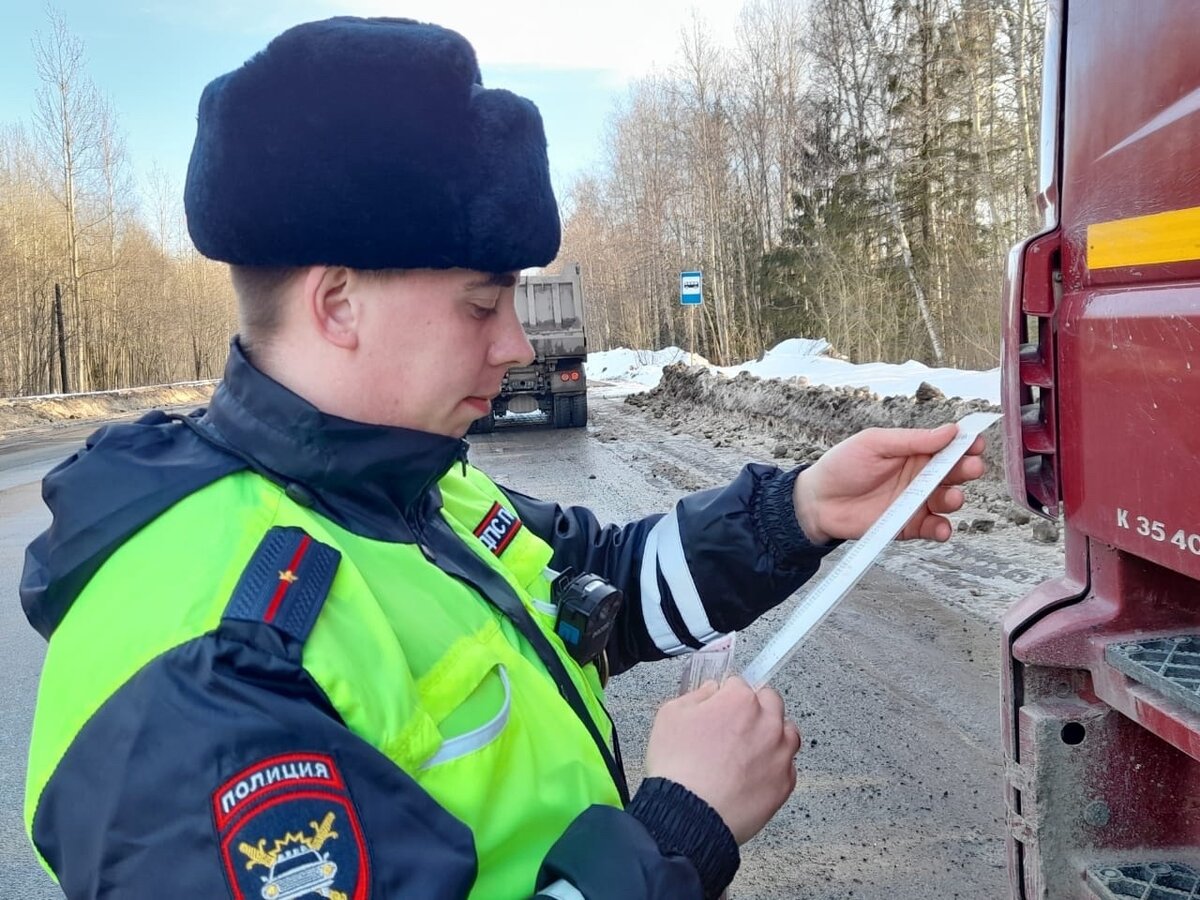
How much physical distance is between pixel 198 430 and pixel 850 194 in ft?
97.3

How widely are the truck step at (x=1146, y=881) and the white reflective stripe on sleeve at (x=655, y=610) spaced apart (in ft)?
2.83

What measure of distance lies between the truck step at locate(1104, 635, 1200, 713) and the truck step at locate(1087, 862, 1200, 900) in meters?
0.36

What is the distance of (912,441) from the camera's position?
1805mm

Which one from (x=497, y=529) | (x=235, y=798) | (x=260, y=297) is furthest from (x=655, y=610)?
(x=235, y=798)

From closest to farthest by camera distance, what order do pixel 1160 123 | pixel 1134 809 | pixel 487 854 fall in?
pixel 487 854 < pixel 1160 123 < pixel 1134 809

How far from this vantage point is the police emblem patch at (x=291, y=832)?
2.76ft

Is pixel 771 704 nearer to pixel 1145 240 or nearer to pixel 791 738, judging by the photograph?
pixel 791 738

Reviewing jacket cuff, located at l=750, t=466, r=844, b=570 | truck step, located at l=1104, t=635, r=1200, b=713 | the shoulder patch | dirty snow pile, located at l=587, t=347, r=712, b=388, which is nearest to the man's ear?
the shoulder patch

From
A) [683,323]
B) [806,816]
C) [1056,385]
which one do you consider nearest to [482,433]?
[806,816]

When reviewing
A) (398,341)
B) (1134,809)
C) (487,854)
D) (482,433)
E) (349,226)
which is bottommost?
(482,433)

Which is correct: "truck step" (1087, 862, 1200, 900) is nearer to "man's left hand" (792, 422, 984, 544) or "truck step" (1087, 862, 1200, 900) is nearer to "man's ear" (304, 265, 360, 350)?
"man's left hand" (792, 422, 984, 544)

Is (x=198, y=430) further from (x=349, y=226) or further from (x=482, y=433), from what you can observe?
(x=482, y=433)

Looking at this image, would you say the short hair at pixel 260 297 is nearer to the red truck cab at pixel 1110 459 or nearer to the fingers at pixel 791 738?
the fingers at pixel 791 738

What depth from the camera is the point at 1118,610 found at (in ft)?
5.30
